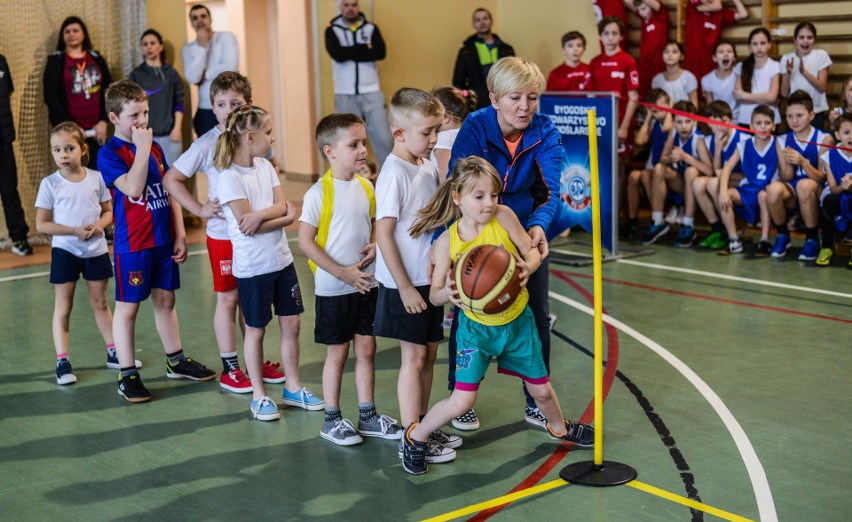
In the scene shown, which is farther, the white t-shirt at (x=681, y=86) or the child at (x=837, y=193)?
the white t-shirt at (x=681, y=86)

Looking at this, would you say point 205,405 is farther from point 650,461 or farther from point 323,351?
point 650,461

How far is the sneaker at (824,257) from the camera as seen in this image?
8695 mm

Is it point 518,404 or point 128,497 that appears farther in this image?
point 518,404

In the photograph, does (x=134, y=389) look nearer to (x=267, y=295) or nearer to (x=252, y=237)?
(x=267, y=295)

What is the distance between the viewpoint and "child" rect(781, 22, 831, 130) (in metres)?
9.80

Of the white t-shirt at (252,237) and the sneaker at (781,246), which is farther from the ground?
the white t-shirt at (252,237)

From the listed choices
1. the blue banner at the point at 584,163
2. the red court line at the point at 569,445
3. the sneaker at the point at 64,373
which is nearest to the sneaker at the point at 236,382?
the sneaker at the point at 64,373

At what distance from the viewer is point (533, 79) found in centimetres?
455

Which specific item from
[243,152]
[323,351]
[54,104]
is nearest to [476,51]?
[54,104]

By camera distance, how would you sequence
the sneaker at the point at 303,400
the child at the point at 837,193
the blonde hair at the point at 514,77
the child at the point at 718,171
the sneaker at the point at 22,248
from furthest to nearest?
the sneaker at the point at 22,248
the child at the point at 718,171
the child at the point at 837,193
the sneaker at the point at 303,400
the blonde hair at the point at 514,77

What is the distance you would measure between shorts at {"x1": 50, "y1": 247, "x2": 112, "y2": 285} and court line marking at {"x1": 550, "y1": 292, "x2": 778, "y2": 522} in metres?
3.29

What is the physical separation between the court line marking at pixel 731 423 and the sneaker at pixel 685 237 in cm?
265

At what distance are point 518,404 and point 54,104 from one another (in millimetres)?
6712

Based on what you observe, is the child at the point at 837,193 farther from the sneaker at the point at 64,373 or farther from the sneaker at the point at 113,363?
the sneaker at the point at 64,373
